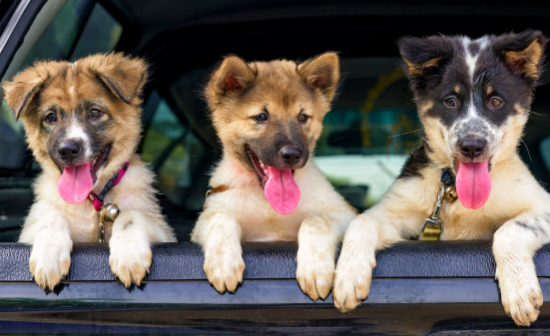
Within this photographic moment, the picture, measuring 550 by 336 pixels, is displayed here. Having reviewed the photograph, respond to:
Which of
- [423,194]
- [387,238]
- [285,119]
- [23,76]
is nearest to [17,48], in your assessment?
[23,76]

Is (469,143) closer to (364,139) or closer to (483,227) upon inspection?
(483,227)

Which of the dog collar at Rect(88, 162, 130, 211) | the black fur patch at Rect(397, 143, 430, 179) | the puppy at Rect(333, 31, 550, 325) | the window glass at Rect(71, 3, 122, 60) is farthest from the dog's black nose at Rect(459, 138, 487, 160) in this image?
the window glass at Rect(71, 3, 122, 60)

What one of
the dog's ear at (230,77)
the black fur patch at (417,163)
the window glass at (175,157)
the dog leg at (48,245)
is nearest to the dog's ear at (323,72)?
the dog's ear at (230,77)

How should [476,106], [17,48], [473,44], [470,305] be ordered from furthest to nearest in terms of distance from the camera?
[473,44]
[476,106]
[17,48]
[470,305]

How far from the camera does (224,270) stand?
182cm

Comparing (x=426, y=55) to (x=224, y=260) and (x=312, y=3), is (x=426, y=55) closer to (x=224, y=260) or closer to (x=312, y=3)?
(x=312, y=3)

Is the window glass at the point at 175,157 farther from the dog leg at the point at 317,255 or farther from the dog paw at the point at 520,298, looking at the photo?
the dog paw at the point at 520,298

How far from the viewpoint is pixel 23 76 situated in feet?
9.55

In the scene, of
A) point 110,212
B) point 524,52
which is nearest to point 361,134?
point 524,52

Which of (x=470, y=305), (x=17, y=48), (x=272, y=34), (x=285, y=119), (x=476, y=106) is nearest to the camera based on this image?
(x=470, y=305)

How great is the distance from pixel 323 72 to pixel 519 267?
1.86 meters

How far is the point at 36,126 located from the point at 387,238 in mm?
2182

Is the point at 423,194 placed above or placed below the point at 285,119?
below

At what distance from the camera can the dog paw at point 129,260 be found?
1.77 m
